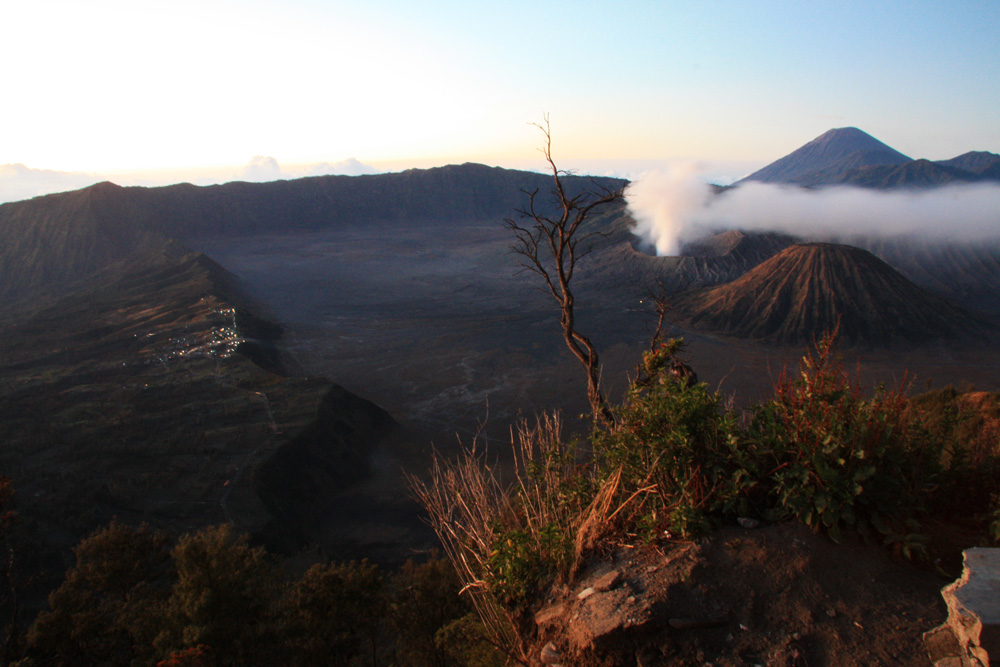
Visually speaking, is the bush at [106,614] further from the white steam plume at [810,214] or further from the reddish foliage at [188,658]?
the white steam plume at [810,214]

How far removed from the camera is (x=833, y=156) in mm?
134625

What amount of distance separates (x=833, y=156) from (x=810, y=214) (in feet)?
303

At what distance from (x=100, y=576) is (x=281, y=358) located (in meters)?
24.3

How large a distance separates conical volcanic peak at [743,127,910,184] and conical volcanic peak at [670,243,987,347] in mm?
95864

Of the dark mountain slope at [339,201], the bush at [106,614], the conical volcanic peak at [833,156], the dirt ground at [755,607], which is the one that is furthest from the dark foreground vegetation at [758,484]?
the conical volcanic peak at [833,156]

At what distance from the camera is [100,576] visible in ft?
29.3

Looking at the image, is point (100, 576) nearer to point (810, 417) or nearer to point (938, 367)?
point (810, 417)

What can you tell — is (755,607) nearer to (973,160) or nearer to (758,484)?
(758,484)

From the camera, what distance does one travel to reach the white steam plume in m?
55.2

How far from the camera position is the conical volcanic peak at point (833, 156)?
123562 mm

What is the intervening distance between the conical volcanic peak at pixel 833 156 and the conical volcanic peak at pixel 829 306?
315 feet

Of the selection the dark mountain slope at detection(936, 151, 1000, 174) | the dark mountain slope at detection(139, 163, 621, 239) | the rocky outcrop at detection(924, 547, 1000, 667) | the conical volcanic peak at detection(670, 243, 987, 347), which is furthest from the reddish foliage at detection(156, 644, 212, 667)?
the dark mountain slope at detection(936, 151, 1000, 174)

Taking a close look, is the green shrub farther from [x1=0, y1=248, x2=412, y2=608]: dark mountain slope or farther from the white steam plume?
the white steam plume

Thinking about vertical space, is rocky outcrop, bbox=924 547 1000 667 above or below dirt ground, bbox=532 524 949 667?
above
